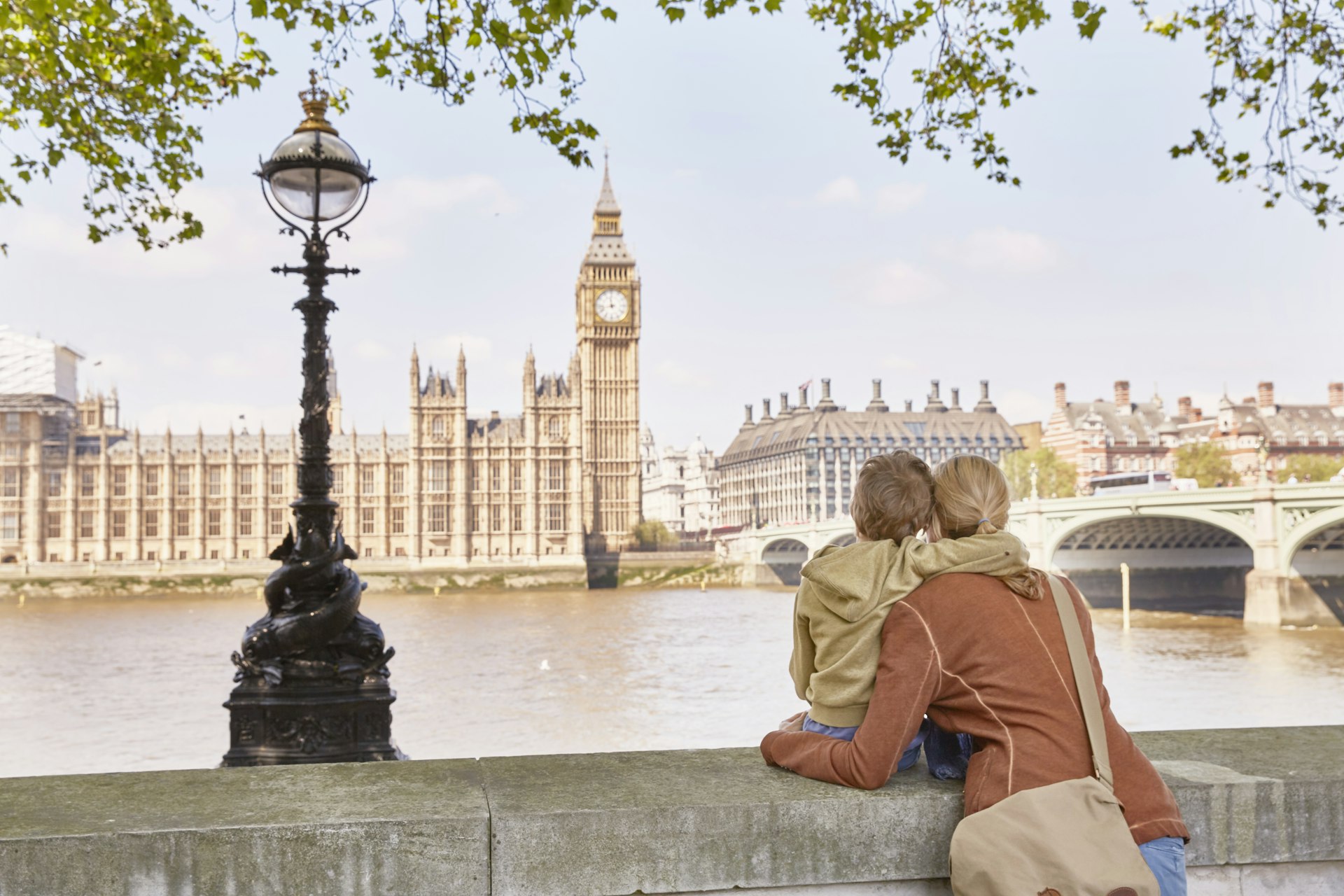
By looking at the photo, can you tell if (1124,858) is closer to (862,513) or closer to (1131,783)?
(1131,783)

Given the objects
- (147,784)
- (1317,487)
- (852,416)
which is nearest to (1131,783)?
(147,784)

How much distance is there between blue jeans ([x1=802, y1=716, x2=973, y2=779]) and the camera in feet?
6.27

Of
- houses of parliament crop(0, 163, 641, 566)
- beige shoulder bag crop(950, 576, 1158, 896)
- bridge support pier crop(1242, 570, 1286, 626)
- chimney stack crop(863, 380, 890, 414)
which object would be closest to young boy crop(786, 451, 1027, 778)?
beige shoulder bag crop(950, 576, 1158, 896)

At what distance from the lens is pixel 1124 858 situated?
1.61 meters

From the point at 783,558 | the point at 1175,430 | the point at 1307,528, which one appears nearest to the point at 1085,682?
the point at 1307,528

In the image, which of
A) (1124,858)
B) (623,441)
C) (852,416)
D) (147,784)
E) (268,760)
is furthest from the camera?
(852,416)

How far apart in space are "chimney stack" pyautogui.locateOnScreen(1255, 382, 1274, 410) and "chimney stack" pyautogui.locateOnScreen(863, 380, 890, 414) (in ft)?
79.1

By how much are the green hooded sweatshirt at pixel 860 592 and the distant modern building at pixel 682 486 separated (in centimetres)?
8631

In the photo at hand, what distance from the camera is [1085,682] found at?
1746mm

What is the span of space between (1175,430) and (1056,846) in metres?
68.8

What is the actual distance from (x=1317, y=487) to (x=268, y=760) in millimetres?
24938

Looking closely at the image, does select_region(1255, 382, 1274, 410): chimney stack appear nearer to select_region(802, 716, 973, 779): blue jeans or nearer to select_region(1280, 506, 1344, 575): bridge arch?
select_region(1280, 506, 1344, 575): bridge arch

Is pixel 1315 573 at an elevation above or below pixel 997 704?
below

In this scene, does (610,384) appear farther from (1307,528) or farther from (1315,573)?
(1307,528)
